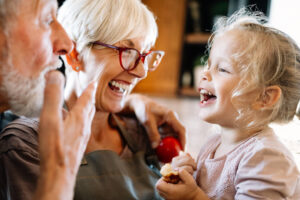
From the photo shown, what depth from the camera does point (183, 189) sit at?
990mm

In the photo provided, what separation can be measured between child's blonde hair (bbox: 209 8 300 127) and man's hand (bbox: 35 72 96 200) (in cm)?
59

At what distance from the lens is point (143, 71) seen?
1.34 meters

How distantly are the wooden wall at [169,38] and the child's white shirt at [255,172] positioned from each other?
2.82 m

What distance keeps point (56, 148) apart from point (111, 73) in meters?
0.61

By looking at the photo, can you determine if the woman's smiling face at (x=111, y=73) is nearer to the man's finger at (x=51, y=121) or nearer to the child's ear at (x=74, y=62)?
the child's ear at (x=74, y=62)

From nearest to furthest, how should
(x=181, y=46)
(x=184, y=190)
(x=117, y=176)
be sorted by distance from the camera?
(x=184, y=190)
(x=117, y=176)
(x=181, y=46)

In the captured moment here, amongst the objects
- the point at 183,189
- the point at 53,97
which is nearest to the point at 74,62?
the point at 53,97

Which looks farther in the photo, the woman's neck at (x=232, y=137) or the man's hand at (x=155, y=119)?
the man's hand at (x=155, y=119)

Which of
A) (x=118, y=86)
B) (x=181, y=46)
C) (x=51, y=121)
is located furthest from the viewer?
(x=181, y=46)

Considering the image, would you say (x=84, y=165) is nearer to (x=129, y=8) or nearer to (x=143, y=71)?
(x=143, y=71)

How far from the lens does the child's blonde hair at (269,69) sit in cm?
102

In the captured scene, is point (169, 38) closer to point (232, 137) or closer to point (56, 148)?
point (232, 137)

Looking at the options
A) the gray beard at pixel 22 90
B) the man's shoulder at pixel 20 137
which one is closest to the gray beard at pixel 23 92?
the gray beard at pixel 22 90

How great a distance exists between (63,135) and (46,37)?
0.34 metres
